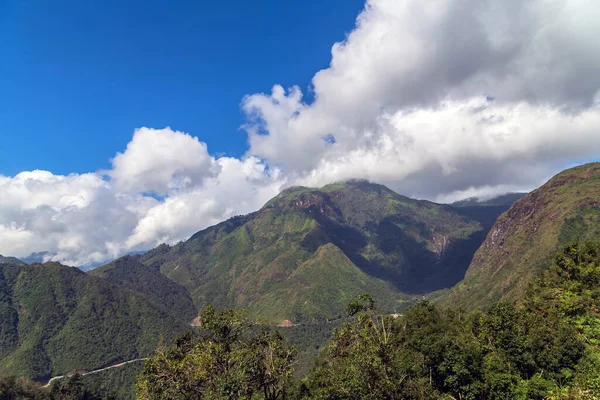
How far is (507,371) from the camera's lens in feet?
201

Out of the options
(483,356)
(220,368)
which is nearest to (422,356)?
(483,356)

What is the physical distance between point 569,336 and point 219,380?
2671 inches

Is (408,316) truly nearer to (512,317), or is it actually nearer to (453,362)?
(512,317)

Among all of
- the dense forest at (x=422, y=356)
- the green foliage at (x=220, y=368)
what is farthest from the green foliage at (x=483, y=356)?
the green foliage at (x=220, y=368)

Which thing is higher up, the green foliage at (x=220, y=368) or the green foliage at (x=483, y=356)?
the green foliage at (x=220, y=368)

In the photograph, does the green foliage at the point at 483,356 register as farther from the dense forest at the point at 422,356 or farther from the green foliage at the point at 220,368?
the green foliage at the point at 220,368

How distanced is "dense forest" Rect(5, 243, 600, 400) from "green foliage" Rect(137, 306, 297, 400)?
13 centimetres

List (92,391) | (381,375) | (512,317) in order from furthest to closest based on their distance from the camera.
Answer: (92,391) → (512,317) → (381,375)

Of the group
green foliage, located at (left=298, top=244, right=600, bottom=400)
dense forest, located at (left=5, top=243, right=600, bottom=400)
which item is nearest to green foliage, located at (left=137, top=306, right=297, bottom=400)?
dense forest, located at (left=5, top=243, right=600, bottom=400)

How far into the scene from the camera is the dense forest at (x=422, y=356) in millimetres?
41531

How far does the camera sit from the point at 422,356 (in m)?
72.1

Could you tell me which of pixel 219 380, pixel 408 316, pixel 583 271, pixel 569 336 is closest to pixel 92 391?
pixel 408 316

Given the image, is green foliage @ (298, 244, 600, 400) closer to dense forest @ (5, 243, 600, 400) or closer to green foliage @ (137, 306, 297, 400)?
dense forest @ (5, 243, 600, 400)

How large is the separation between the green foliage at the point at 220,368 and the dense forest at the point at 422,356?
5.0 inches
